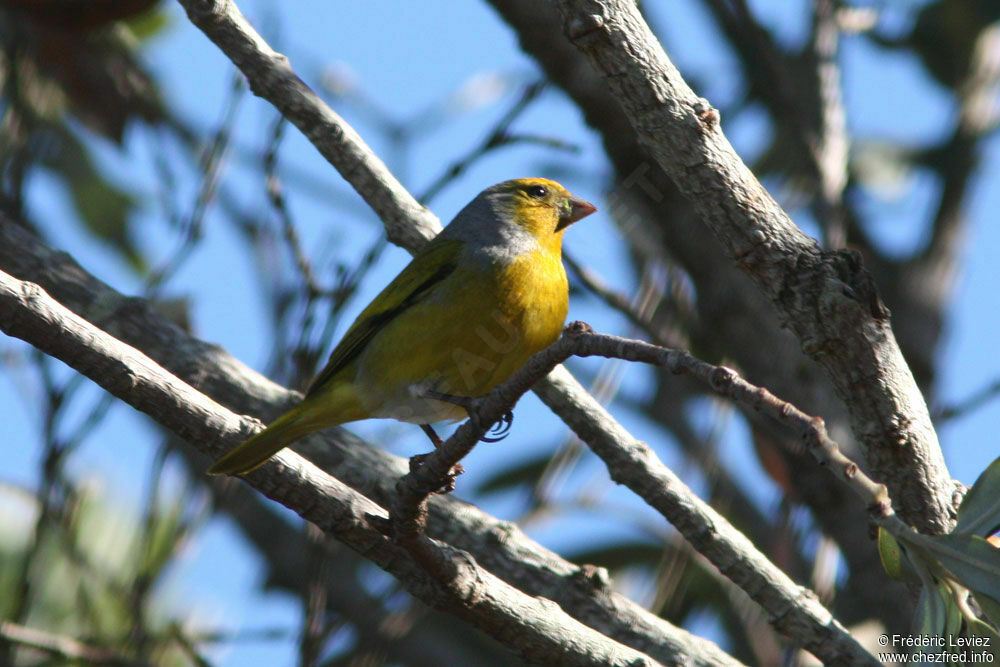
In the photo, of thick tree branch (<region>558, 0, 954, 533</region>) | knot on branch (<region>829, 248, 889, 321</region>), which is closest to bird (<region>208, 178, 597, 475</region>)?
thick tree branch (<region>558, 0, 954, 533</region>)

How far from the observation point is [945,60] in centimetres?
704

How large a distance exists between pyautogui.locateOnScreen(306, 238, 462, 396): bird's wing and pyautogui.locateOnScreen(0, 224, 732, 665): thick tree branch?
0.98ft

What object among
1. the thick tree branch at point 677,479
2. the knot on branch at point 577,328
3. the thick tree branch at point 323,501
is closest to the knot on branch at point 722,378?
the thick tree branch at point 677,479

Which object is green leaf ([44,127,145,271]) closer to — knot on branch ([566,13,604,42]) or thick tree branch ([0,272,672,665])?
thick tree branch ([0,272,672,665])

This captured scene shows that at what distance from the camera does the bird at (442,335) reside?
395 cm

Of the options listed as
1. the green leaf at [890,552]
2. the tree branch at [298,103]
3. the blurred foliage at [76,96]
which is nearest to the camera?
the green leaf at [890,552]

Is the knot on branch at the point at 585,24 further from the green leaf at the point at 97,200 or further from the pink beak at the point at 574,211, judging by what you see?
the green leaf at the point at 97,200

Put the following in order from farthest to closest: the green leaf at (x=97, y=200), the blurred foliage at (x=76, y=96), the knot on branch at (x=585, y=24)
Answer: the green leaf at (x=97, y=200), the blurred foliage at (x=76, y=96), the knot on branch at (x=585, y=24)

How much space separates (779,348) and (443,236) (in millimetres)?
1646

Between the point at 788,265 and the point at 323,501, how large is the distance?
1353 millimetres

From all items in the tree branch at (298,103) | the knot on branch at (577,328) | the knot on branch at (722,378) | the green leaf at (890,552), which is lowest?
the green leaf at (890,552)

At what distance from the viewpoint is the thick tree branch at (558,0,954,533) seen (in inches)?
113

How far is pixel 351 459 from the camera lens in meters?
4.04

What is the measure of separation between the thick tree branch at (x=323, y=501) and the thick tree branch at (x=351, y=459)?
2.06ft
